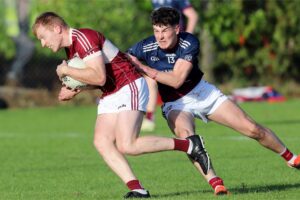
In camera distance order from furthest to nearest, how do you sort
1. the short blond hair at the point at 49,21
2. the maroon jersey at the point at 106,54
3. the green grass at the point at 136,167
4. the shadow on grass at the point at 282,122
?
the shadow on grass at the point at 282,122 < the green grass at the point at 136,167 < the short blond hair at the point at 49,21 < the maroon jersey at the point at 106,54

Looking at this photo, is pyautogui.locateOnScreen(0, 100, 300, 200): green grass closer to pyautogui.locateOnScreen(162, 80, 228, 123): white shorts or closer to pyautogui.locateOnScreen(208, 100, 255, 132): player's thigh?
pyautogui.locateOnScreen(208, 100, 255, 132): player's thigh

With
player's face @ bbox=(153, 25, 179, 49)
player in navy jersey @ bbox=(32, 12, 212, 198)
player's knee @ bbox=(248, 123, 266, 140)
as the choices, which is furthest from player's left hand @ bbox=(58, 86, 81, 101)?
player's knee @ bbox=(248, 123, 266, 140)

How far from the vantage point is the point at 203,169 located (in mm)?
9250

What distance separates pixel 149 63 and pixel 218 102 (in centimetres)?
72

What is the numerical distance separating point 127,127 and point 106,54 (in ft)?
2.14

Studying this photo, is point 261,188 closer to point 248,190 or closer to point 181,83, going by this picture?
point 248,190

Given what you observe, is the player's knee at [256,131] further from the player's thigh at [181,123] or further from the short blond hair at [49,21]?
the short blond hair at [49,21]

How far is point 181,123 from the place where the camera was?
9.45 meters

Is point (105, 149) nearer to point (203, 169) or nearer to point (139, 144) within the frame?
point (139, 144)

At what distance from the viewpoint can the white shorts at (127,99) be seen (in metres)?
9.02

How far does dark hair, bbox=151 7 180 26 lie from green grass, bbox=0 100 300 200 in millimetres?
1503

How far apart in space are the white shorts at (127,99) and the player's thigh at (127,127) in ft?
0.18

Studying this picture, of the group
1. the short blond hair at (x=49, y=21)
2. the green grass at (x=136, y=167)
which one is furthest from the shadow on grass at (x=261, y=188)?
the short blond hair at (x=49, y=21)

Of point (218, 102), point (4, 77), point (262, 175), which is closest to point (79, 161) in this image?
point (262, 175)
